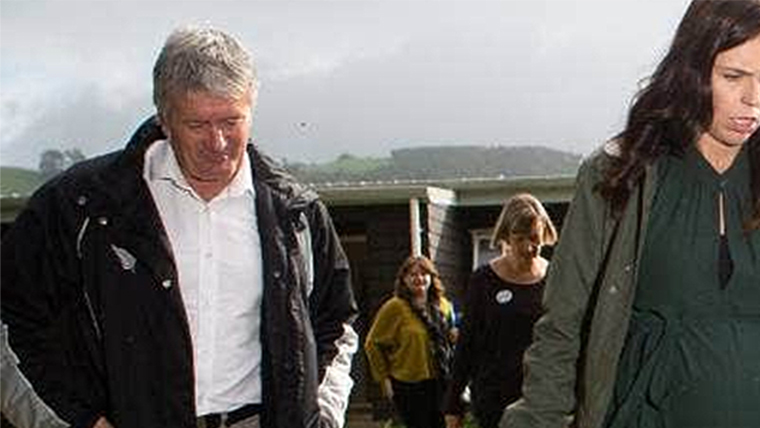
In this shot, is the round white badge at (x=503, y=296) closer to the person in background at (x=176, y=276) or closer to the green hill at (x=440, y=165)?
the person in background at (x=176, y=276)

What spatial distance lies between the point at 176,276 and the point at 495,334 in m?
4.03

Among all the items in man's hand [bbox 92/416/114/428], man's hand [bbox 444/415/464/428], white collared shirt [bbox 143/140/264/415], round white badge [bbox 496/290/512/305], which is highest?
white collared shirt [bbox 143/140/264/415]

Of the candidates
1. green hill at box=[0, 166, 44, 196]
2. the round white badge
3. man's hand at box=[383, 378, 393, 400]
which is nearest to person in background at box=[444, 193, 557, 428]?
the round white badge

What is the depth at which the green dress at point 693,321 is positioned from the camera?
3.00 metres

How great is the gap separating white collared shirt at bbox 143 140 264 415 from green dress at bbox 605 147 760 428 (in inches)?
32.2

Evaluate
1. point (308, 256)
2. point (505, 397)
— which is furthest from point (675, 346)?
point (505, 397)

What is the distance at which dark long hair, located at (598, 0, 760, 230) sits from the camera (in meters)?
3.05

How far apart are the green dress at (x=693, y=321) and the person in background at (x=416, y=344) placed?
7.98m

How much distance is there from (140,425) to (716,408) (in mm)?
1198

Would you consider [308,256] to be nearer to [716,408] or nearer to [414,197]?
[716,408]

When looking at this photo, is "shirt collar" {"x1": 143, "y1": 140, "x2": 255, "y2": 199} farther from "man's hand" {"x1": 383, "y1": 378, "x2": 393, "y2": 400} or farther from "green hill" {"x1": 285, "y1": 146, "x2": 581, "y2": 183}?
"green hill" {"x1": 285, "y1": 146, "x2": 581, "y2": 183}

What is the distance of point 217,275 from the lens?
330 centimetres

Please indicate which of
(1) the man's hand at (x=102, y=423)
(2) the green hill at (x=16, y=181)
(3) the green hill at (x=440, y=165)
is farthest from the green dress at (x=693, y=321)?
(3) the green hill at (x=440, y=165)

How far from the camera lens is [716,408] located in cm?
300
